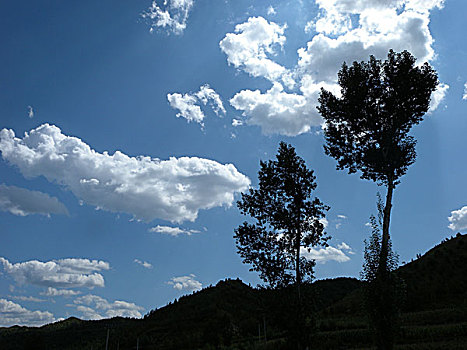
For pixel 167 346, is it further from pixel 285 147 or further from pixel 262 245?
pixel 285 147

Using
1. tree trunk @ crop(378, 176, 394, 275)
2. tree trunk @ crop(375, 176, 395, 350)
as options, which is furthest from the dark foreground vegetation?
tree trunk @ crop(378, 176, 394, 275)

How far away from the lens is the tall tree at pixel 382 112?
78.9 feet

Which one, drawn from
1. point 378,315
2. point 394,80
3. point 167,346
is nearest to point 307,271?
point 378,315

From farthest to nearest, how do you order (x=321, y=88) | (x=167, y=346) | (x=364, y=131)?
(x=167, y=346)
(x=321, y=88)
(x=364, y=131)

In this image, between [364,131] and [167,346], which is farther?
[167,346]

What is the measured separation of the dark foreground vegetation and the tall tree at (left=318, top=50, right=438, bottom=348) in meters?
6.61

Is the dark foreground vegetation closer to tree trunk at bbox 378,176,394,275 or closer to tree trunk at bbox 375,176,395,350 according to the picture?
tree trunk at bbox 375,176,395,350

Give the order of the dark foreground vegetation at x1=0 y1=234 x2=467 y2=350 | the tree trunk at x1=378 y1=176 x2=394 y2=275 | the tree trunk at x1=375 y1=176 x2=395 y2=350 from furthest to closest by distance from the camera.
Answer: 1. the dark foreground vegetation at x1=0 y1=234 x2=467 y2=350
2. the tree trunk at x1=378 y1=176 x2=394 y2=275
3. the tree trunk at x1=375 y1=176 x2=395 y2=350

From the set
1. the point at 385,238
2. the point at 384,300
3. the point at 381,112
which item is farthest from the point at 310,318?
the point at 381,112

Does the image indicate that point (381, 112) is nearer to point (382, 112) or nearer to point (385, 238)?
point (382, 112)

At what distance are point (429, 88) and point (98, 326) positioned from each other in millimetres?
80631

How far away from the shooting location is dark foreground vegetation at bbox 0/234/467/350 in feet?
77.3

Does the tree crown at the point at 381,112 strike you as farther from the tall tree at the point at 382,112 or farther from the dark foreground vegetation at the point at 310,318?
the dark foreground vegetation at the point at 310,318

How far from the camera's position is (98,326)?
83250mm
